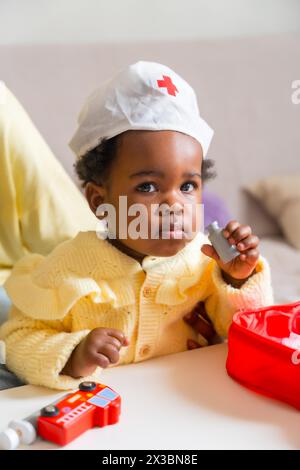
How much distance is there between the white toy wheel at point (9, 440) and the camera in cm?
65

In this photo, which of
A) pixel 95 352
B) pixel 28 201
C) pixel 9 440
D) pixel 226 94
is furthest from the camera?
pixel 226 94

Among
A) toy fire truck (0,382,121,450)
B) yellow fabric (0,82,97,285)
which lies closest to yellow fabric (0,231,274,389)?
toy fire truck (0,382,121,450)

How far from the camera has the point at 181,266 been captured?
0.88m

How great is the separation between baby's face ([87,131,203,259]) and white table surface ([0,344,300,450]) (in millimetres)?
154

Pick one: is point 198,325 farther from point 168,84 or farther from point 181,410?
point 168,84

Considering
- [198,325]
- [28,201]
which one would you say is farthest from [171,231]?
[28,201]

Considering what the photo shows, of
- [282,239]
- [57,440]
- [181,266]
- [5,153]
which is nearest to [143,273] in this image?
[181,266]

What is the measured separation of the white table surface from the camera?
67 centimetres

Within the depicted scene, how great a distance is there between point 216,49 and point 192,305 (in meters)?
0.94

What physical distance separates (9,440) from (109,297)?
0.25 metres

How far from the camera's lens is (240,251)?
0.84 metres

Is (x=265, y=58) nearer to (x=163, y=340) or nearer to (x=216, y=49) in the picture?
(x=216, y=49)

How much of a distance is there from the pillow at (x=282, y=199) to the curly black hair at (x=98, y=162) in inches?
31.4

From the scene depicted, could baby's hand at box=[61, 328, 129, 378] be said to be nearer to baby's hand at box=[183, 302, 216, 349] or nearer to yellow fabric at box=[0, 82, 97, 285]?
baby's hand at box=[183, 302, 216, 349]
